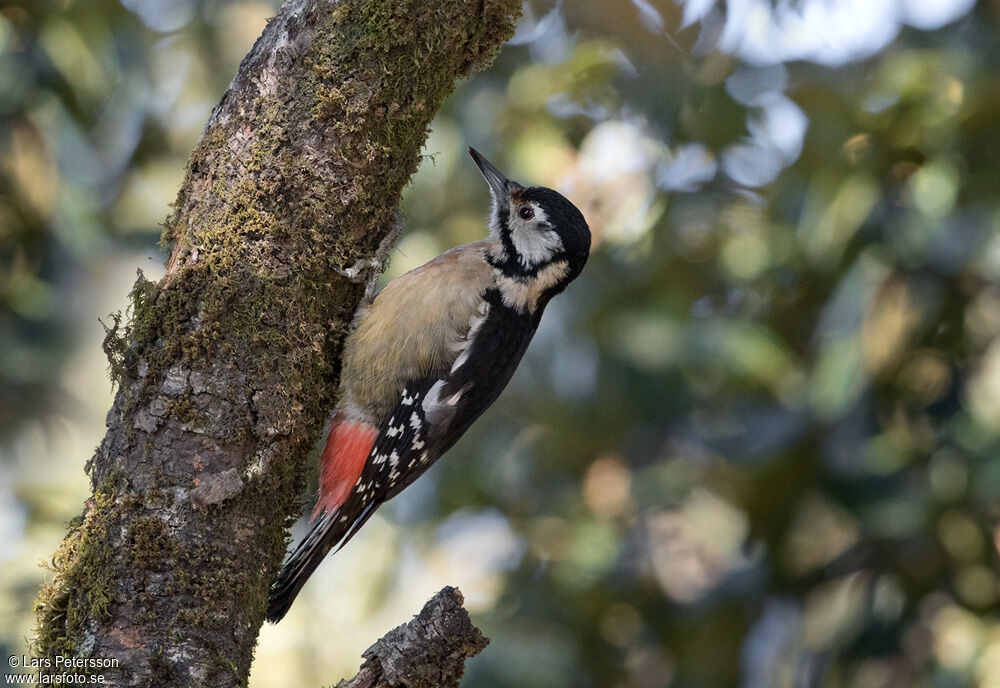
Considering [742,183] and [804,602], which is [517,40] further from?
[804,602]

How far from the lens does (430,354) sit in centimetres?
330

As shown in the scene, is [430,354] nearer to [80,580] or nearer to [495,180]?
[495,180]

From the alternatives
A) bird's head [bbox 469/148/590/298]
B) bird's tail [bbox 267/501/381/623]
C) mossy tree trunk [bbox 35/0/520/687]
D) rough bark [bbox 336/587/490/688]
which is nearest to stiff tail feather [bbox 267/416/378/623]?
bird's tail [bbox 267/501/381/623]

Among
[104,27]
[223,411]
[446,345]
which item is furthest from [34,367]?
[223,411]

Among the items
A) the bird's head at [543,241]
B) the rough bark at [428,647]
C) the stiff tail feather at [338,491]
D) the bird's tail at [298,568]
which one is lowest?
the rough bark at [428,647]

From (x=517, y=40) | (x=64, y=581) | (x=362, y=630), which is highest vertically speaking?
(x=517, y=40)

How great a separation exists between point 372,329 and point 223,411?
2.40ft

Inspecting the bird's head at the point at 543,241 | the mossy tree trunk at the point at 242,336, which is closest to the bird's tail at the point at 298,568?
the mossy tree trunk at the point at 242,336

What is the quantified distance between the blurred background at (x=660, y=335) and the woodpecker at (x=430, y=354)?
106 cm

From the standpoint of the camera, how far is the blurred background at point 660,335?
13.7ft

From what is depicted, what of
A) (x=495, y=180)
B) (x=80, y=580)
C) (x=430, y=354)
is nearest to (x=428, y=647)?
(x=80, y=580)

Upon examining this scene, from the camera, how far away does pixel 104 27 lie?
4492 millimetres

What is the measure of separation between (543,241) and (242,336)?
4.50ft

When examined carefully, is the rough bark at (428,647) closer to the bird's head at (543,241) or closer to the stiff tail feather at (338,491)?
the stiff tail feather at (338,491)
